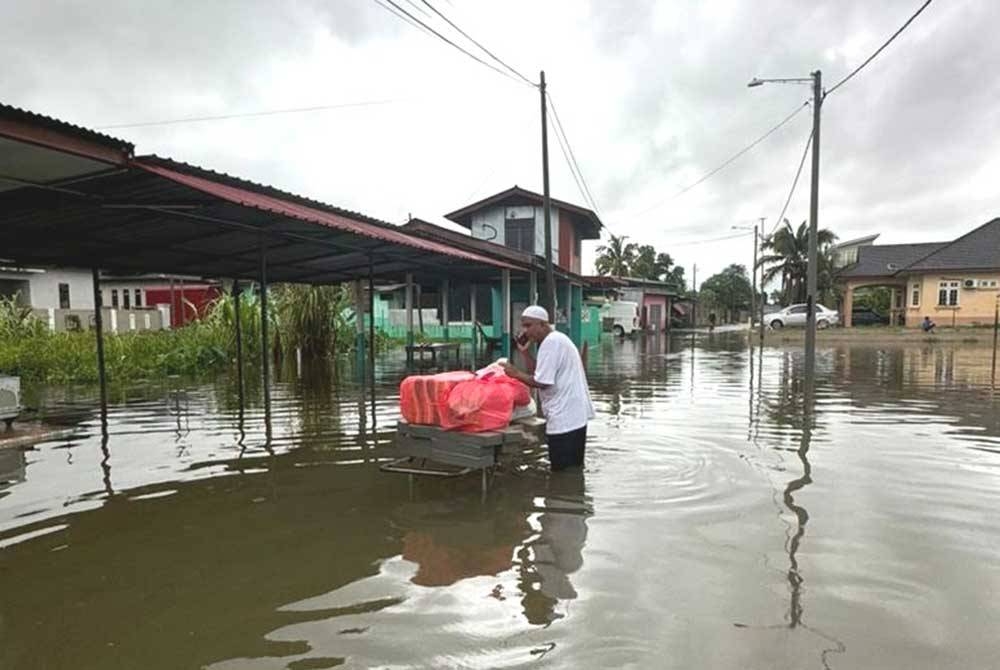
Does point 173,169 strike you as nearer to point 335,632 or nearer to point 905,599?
point 335,632

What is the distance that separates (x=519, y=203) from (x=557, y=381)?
23399mm

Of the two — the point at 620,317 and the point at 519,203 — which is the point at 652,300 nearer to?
the point at 620,317

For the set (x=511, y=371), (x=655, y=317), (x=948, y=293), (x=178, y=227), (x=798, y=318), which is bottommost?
(x=798, y=318)

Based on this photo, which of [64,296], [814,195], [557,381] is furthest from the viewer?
[64,296]

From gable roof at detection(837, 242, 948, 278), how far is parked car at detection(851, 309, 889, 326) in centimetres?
336

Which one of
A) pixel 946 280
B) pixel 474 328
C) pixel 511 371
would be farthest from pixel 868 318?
pixel 511 371

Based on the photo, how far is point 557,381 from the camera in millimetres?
5383

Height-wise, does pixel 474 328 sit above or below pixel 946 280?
below

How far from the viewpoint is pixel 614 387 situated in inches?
517

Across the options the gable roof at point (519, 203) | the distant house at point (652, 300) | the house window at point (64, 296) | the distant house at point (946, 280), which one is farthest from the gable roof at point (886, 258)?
the house window at point (64, 296)

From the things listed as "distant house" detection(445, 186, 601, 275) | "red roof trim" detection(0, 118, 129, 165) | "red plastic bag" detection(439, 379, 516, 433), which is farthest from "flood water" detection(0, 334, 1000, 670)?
"distant house" detection(445, 186, 601, 275)

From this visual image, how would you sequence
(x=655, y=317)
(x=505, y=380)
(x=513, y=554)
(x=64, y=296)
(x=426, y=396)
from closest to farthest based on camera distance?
(x=513, y=554)
(x=426, y=396)
(x=505, y=380)
(x=64, y=296)
(x=655, y=317)

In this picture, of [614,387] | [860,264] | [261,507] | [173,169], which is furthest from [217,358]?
[860,264]

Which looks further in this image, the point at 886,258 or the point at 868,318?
the point at 868,318
